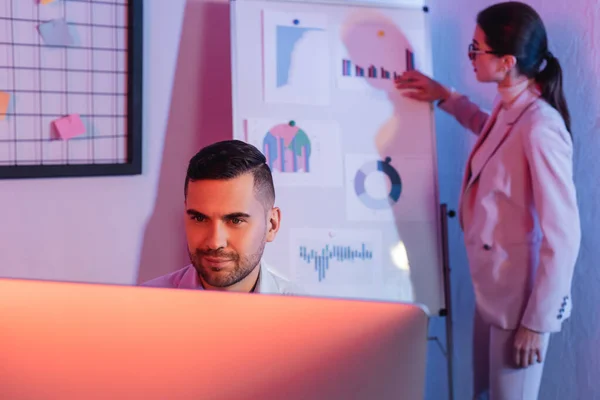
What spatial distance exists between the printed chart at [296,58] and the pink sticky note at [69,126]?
0.68m

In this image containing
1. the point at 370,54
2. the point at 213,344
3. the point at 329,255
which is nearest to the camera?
the point at 213,344

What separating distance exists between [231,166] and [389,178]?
112 cm

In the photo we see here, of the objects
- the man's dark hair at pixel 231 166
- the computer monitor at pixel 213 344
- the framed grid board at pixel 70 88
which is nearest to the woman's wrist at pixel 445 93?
the framed grid board at pixel 70 88

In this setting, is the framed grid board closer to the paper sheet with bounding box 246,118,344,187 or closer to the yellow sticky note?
the yellow sticky note

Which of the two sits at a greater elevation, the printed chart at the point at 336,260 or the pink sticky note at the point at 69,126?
the pink sticky note at the point at 69,126

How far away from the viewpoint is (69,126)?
2.34 meters

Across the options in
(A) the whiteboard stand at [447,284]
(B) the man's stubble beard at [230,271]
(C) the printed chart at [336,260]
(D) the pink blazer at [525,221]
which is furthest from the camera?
(A) the whiteboard stand at [447,284]

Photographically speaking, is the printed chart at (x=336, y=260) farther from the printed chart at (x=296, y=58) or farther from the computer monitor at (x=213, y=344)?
the computer monitor at (x=213, y=344)

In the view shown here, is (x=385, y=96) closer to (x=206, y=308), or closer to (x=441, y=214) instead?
(x=441, y=214)

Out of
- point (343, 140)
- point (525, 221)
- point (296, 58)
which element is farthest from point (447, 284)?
point (296, 58)

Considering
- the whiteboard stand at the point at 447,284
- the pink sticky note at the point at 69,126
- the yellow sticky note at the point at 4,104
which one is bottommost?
the whiteboard stand at the point at 447,284

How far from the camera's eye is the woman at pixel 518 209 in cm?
182

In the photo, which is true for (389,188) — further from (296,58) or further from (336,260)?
(296,58)

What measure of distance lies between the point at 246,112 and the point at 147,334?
1.77 metres
